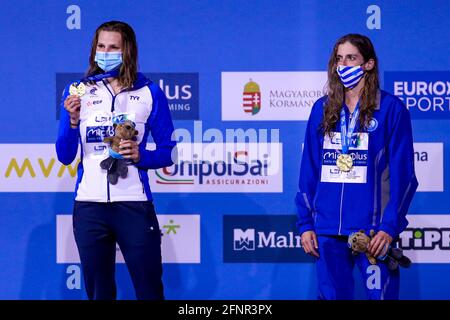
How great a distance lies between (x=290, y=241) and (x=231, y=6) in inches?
54.9

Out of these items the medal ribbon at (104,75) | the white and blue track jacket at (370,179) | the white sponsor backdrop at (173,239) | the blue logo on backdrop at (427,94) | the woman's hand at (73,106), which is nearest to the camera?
the white and blue track jacket at (370,179)

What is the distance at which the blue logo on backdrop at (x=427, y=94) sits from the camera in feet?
17.2

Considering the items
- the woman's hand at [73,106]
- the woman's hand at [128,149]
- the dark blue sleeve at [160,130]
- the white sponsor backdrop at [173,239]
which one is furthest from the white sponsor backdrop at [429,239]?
the woman's hand at [73,106]

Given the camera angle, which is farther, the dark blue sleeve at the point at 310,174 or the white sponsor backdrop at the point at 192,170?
the white sponsor backdrop at the point at 192,170

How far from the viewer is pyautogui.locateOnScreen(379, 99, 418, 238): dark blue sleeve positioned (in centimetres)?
397

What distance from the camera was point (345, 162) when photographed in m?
4.03

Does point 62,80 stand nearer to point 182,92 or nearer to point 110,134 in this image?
point 182,92

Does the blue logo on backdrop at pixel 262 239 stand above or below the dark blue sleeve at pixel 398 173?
below

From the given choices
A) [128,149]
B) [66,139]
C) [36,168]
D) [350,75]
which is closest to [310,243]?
[350,75]

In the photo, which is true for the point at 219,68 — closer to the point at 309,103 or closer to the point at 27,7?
the point at 309,103

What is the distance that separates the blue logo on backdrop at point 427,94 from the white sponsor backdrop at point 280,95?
487 mm

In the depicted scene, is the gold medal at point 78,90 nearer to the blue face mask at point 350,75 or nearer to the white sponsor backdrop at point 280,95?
the blue face mask at point 350,75

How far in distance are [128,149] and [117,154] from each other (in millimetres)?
60
